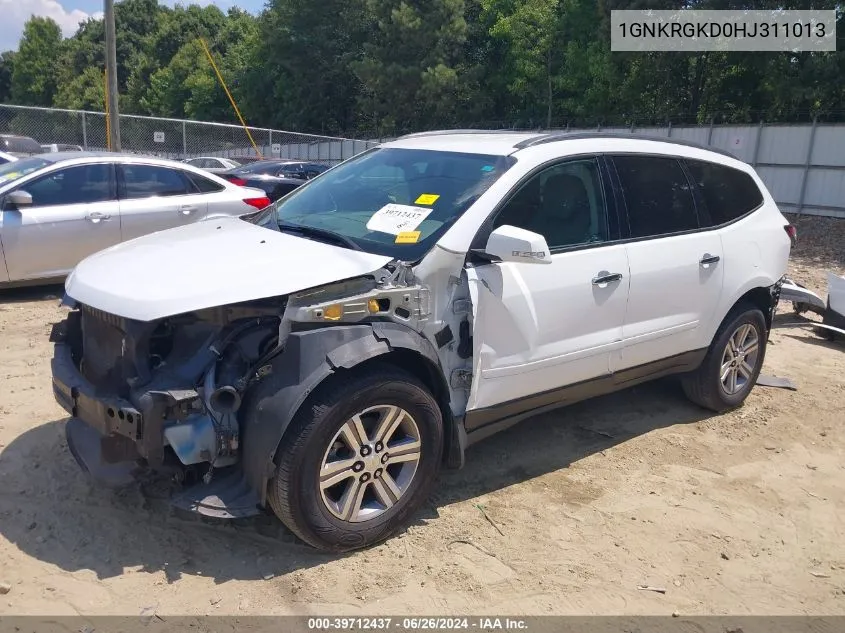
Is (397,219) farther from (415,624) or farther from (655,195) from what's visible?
(415,624)

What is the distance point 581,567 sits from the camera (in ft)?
11.1

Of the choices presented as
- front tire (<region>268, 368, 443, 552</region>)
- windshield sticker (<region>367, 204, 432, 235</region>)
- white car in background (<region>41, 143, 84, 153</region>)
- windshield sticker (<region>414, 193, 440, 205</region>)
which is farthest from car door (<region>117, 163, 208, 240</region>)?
white car in background (<region>41, 143, 84, 153</region>)

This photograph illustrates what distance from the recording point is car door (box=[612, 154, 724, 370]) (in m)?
4.30

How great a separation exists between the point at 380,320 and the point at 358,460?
635mm

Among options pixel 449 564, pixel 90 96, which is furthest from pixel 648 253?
pixel 90 96

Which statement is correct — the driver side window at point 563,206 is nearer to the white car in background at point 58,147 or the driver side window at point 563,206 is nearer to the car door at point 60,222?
the car door at point 60,222

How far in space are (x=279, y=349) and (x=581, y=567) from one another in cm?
172

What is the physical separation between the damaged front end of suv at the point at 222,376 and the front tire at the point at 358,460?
11 centimetres

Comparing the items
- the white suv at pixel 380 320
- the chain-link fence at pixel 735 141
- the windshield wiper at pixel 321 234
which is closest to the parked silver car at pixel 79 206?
the white suv at pixel 380 320

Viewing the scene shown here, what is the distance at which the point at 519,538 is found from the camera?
3594mm

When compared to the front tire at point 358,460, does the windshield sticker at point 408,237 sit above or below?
above

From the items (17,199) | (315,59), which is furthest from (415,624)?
(315,59)

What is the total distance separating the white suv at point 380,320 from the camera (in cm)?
304

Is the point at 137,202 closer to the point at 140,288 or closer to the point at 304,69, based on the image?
the point at 140,288
